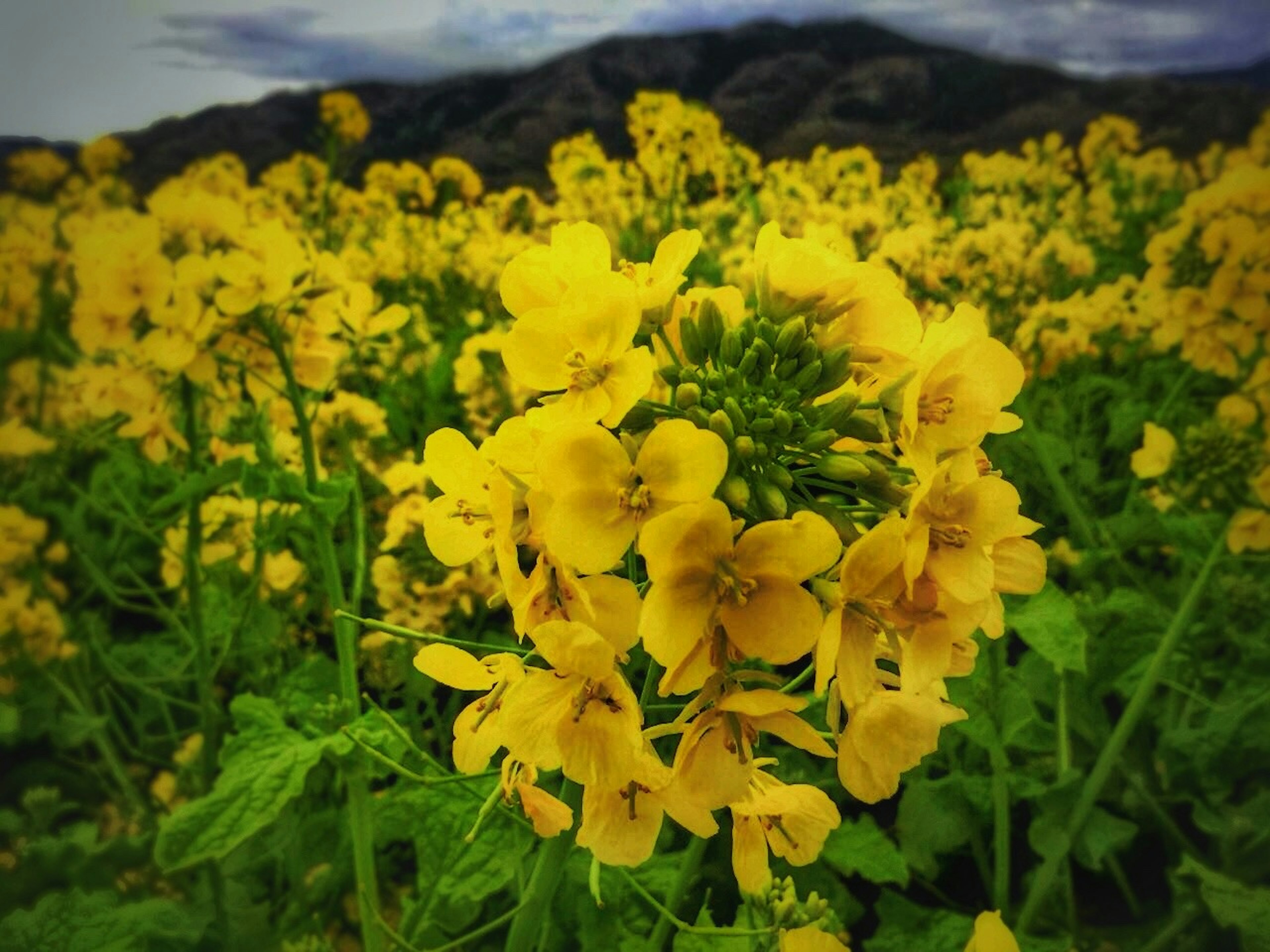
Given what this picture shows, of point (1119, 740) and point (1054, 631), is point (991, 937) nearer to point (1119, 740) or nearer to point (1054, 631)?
point (1054, 631)

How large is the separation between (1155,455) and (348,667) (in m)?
1.14

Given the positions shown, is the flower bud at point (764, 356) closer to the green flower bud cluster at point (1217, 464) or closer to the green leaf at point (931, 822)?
the green leaf at point (931, 822)

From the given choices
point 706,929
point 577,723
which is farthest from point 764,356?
point 706,929

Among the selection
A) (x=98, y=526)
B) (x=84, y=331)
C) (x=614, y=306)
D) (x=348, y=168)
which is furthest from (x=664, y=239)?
(x=348, y=168)

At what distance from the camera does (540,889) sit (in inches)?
23.4

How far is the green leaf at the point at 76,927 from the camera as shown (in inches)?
29.3

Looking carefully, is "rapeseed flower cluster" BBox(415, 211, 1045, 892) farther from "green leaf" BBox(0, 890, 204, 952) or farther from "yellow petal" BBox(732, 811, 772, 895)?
"green leaf" BBox(0, 890, 204, 952)

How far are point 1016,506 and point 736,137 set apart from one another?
2.11 m

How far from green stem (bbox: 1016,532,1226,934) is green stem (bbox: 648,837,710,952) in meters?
0.47

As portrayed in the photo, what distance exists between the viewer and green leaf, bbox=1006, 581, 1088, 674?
850 mm

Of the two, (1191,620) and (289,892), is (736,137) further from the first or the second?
(289,892)

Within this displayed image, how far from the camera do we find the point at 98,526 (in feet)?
5.49

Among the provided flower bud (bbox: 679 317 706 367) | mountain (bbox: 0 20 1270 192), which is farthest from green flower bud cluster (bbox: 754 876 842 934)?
mountain (bbox: 0 20 1270 192)

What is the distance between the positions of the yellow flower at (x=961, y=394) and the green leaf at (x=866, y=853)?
489 millimetres
